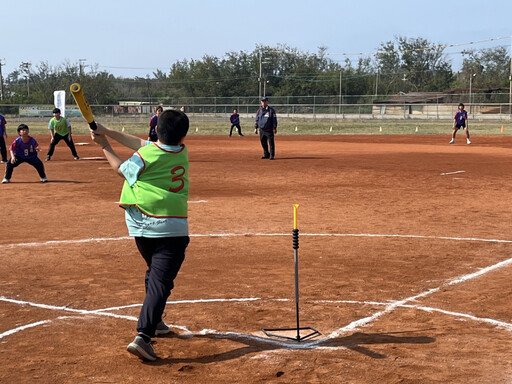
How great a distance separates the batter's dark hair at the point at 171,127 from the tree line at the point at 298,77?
294 ft

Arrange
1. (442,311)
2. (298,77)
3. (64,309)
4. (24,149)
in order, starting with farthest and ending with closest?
(298,77), (24,149), (64,309), (442,311)

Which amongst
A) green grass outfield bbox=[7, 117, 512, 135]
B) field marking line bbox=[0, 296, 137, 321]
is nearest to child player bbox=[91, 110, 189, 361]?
field marking line bbox=[0, 296, 137, 321]

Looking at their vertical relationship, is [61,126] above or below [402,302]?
above

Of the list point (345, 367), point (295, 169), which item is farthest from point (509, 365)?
point (295, 169)

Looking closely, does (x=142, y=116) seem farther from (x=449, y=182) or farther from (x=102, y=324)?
(x=102, y=324)

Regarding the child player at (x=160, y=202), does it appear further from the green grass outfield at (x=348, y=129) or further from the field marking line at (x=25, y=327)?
the green grass outfield at (x=348, y=129)

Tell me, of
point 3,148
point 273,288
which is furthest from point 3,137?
point 273,288

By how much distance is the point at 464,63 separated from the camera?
4589 inches

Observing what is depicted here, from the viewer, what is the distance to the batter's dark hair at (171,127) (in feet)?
18.7

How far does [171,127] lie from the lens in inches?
224

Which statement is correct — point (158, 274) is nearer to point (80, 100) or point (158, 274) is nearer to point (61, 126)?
point (80, 100)

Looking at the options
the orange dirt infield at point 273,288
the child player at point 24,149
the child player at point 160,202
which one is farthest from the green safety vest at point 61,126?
the child player at point 160,202

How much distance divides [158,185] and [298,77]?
100632mm

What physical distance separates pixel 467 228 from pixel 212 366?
298 inches
